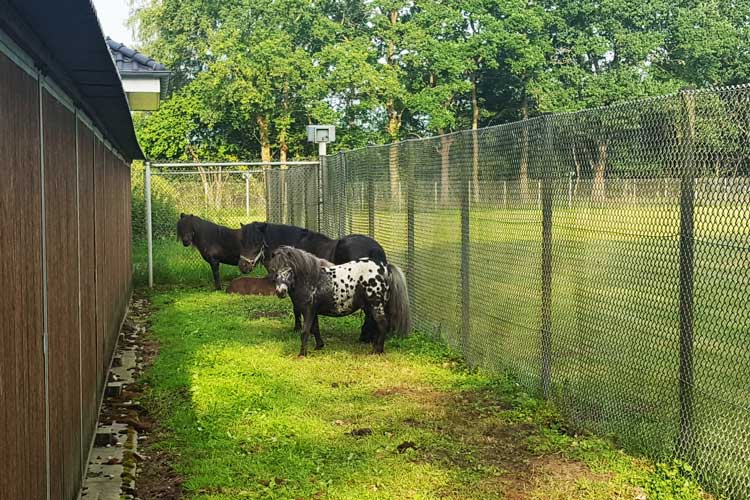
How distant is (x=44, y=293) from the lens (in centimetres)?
359

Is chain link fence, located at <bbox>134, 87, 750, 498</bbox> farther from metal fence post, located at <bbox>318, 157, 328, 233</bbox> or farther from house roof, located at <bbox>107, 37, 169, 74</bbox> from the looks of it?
metal fence post, located at <bbox>318, 157, 328, 233</bbox>

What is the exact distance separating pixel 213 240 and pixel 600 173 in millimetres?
11533

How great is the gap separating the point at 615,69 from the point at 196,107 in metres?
24.2

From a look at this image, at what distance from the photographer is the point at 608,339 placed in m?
6.22

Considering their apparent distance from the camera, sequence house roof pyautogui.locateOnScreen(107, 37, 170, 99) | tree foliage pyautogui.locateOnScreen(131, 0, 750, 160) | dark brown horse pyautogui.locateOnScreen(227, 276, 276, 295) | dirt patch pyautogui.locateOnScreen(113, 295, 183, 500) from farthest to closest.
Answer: tree foliage pyautogui.locateOnScreen(131, 0, 750, 160) < dark brown horse pyautogui.locateOnScreen(227, 276, 276, 295) < house roof pyautogui.locateOnScreen(107, 37, 170, 99) < dirt patch pyautogui.locateOnScreen(113, 295, 183, 500)

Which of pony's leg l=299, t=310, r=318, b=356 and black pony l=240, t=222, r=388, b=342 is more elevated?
black pony l=240, t=222, r=388, b=342

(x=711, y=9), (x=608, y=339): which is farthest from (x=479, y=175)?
(x=711, y=9)

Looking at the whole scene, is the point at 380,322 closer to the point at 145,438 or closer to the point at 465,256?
the point at 465,256

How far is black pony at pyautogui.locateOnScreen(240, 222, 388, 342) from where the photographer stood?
1063 cm

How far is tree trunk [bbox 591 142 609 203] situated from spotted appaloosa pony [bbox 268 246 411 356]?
12.5 ft

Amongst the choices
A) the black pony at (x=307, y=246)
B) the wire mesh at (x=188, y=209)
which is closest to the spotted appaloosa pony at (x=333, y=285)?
the black pony at (x=307, y=246)

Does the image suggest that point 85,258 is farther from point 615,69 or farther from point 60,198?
point 615,69

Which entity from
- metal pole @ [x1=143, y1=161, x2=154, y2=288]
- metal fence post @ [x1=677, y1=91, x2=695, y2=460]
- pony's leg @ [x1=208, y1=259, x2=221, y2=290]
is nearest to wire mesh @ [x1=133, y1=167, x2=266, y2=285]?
metal pole @ [x1=143, y1=161, x2=154, y2=288]

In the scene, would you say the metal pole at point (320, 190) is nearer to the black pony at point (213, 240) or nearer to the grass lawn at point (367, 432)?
the black pony at point (213, 240)
